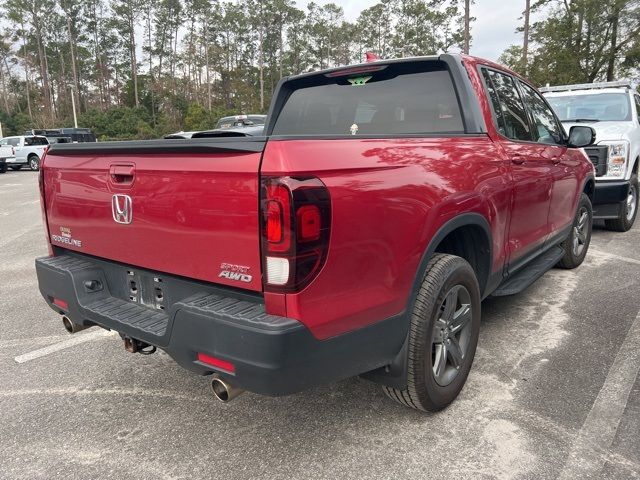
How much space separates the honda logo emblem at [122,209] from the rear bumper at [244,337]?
0.26 meters

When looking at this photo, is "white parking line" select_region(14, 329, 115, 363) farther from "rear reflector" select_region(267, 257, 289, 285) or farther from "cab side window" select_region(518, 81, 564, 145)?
"cab side window" select_region(518, 81, 564, 145)

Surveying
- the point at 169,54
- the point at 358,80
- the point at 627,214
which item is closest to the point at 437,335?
the point at 358,80

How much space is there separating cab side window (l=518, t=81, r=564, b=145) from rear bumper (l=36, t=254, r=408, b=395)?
262 cm

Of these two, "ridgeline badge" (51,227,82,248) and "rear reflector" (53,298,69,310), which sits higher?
"ridgeline badge" (51,227,82,248)

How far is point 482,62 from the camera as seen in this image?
3.38 metres

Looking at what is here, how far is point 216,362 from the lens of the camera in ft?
6.44

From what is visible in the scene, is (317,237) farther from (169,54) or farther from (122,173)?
(169,54)

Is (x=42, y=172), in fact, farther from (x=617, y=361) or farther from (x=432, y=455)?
(x=617, y=361)

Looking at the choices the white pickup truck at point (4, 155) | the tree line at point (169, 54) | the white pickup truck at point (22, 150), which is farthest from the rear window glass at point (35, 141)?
the tree line at point (169, 54)

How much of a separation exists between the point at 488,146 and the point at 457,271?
2.88 ft

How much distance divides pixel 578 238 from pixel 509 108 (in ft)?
7.99

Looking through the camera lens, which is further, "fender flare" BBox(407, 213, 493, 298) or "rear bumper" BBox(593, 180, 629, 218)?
"rear bumper" BBox(593, 180, 629, 218)

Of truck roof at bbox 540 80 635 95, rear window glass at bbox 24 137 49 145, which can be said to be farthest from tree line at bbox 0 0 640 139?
truck roof at bbox 540 80 635 95

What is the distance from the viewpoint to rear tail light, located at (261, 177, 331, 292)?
5.88 feet
